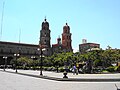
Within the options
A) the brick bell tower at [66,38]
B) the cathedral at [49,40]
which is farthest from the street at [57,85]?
the brick bell tower at [66,38]

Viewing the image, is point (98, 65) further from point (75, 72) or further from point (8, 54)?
point (8, 54)

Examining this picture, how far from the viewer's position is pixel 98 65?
5000 cm

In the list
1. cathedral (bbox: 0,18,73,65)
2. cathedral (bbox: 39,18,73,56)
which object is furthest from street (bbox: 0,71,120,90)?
cathedral (bbox: 0,18,73,65)

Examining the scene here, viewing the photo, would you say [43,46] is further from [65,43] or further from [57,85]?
[57,85]

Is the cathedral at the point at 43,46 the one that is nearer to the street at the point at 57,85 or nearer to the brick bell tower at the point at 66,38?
the brick bell tower at the point at 66,38

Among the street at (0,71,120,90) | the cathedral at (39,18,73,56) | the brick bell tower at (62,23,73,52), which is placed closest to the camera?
the street at (0,71,120,90)

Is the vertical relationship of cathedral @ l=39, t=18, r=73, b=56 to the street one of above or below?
above

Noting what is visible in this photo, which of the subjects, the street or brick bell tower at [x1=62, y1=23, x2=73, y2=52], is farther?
brick bell tower at [x1=62, y1=23, x2=73, y2=52]

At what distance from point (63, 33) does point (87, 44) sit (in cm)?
3129

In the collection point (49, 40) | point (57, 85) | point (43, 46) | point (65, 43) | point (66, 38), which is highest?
point (66, 38)

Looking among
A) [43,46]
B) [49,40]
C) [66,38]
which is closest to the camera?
[43,46]

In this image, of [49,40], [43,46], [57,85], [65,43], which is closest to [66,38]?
[65,43]

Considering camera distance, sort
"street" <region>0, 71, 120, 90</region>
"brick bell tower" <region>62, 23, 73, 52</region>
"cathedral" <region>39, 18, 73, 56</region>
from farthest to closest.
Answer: "brick bell tower" <region>62, 23, 73, 52</region>, "cathedral" <region>39, 18, 73, 56</region>, "street" <region>0, 71, 120, 90</region>

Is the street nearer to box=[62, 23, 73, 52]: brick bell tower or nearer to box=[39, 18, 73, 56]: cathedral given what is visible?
box=[39, 18, 73, 56]: cathedral
